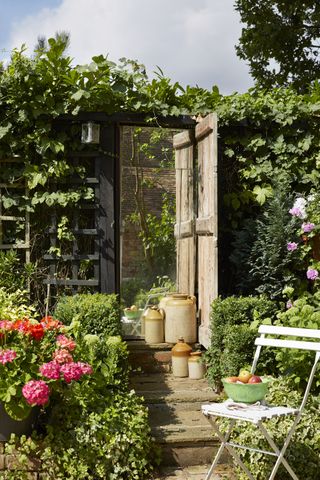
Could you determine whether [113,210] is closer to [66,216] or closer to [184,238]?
[66,216]

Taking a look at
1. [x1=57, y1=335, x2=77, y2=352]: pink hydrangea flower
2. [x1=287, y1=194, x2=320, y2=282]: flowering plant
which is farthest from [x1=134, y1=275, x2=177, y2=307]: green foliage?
[x1=57, y1=335, x2=77, y2=352]: pink hydrangea flower

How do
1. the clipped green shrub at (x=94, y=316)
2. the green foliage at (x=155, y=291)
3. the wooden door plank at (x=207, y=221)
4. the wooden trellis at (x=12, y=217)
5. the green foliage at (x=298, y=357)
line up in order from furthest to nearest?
the green foliage at (x=155, y=291)
the wooden trellis at (x=12, y=217)
the wooden door plank at (x=207, y=221)
the clipped green shrub at (x=94, y=316)
the green foliage at (x=298, y=357)

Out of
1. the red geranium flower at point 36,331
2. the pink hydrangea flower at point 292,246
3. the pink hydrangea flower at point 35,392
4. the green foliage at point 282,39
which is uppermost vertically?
the green foliage at point 282,39

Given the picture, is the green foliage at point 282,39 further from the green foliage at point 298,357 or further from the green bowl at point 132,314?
the green foliage at point 298,357

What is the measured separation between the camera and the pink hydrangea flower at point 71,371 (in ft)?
14.8

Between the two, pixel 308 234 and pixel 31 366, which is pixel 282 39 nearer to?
pixel 308 234

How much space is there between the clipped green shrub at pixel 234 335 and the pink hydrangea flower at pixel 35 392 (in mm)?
1817

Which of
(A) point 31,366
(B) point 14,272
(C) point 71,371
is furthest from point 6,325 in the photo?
(B) point 14,272

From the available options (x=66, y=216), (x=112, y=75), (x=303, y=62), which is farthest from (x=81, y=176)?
(x=303, y=62)

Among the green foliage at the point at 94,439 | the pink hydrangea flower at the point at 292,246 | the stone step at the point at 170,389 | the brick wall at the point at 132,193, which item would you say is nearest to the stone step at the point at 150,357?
the stone step at the point at 170,389

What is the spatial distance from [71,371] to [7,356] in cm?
42

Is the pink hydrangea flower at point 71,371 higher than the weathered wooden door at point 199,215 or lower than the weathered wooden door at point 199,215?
lower

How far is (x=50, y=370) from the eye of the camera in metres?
4.46

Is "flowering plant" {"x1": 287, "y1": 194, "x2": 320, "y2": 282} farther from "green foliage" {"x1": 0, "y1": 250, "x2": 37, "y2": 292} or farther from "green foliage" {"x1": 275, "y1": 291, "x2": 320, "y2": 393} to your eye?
"green foliage" {"x1": 0, "y1": 250, "x2": 37, "y2": 292}
